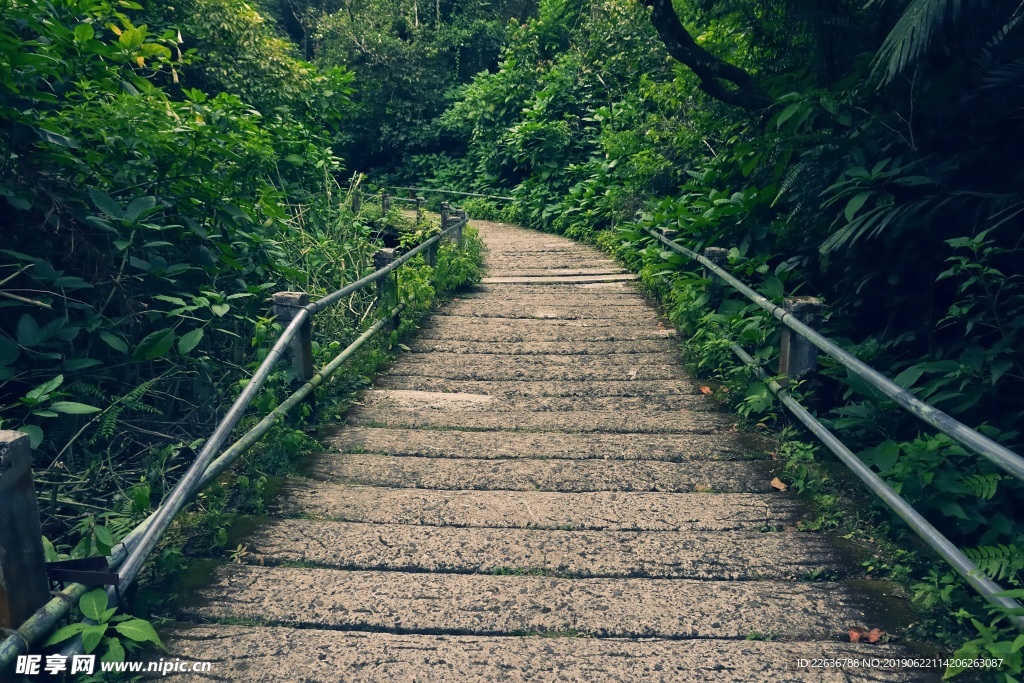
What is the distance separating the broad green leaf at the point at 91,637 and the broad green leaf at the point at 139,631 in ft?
0.16

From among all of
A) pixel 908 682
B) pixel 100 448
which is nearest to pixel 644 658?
pixel 908 682

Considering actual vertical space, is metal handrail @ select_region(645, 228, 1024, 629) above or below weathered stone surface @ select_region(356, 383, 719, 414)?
above

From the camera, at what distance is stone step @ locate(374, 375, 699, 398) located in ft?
18.1

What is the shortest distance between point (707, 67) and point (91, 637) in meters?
5.95

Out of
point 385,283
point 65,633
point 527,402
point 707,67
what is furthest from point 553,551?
point 707,67

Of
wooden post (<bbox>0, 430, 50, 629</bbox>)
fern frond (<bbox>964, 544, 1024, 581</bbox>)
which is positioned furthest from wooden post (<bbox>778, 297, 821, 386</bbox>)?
A: wooden post (<bbox>0, 430, 50, 629</bbox>)

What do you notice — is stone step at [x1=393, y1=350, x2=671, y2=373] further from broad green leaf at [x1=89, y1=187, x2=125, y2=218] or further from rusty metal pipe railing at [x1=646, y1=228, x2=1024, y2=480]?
broad green leaf at [x1=89, y1=187, x2=125, y2=218]

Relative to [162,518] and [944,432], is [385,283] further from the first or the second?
[944,432]

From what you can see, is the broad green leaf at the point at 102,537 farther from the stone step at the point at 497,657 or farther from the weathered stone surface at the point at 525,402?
the weathered stone surface at the point at 525,402

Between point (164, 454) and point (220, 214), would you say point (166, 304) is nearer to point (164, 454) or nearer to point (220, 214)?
point (220, 214)

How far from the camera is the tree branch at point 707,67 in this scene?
21.3ft

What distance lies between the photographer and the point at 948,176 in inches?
161

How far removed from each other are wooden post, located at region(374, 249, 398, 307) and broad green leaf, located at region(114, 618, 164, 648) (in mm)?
4314

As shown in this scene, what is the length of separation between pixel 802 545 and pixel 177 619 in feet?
7.93
